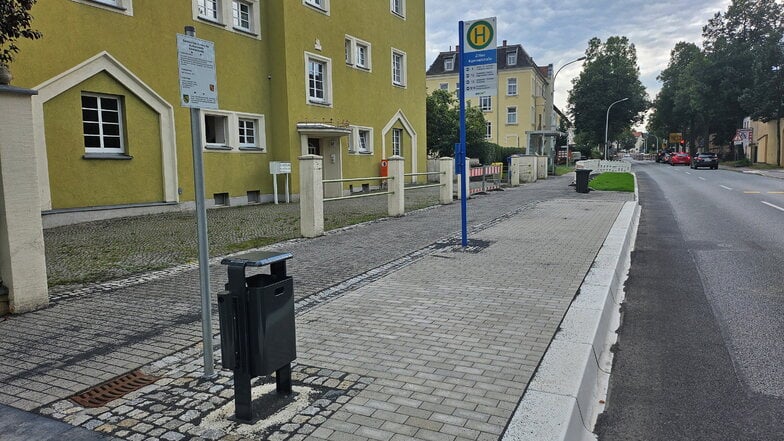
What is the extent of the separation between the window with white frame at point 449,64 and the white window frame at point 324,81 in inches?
1836

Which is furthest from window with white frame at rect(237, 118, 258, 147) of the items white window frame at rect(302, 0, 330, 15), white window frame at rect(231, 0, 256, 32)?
white window frame at rect(302, 0, 330, 15)

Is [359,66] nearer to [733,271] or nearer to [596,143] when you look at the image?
[733,271]

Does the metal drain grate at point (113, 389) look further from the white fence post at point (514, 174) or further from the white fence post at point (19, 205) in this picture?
the white fence post at point (514, 174)

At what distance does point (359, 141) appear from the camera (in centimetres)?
2436

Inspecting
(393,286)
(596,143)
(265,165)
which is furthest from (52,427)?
(596,143)

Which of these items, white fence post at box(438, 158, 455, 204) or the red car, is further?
the red car

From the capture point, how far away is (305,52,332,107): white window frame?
20.5m

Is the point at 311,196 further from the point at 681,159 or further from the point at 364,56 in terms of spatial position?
the point at 681,159

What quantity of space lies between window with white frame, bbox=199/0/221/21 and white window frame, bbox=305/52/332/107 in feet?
12.2

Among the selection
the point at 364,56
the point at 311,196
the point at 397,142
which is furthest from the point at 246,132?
the point at 397,142

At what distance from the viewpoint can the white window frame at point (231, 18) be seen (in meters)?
16.8

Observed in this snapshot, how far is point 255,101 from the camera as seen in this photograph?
19.2 m

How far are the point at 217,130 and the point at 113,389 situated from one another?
50.7 ft

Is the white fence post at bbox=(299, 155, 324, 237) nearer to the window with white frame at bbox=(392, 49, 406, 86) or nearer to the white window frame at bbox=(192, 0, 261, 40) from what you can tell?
the white window frame at bbox=(192, 0, 261, 40)
